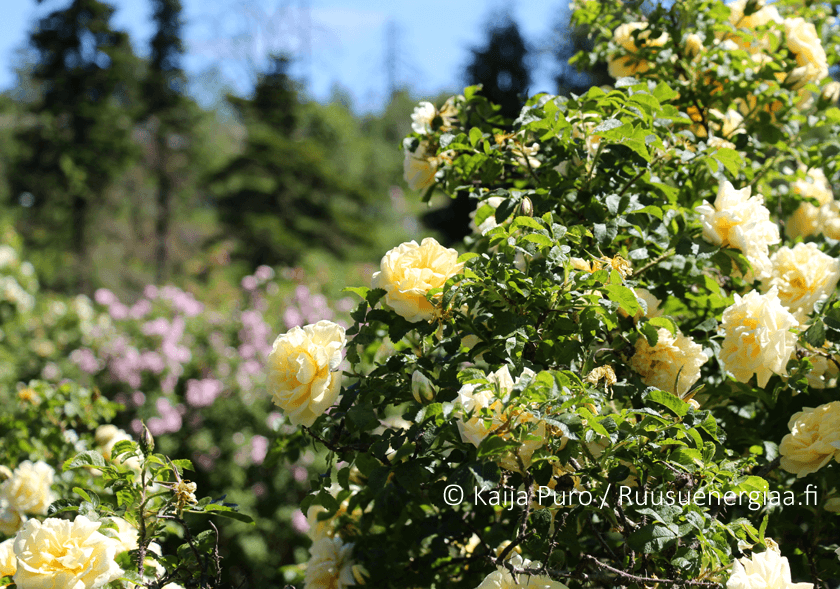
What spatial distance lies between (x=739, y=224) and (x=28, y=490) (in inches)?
62.3

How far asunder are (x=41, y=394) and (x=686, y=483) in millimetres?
1636

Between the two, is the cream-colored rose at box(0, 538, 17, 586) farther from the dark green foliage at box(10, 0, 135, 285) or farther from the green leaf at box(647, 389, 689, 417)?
the dark green foliage at box(10, 0, 135, 285)

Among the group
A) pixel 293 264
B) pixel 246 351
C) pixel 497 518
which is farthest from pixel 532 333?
pixel 293 264

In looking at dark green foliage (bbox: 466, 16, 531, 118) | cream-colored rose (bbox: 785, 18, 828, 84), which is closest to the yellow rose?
cream-colored rose (bbox: 785, 18, 828, 84)

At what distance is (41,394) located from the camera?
1751 millimetres

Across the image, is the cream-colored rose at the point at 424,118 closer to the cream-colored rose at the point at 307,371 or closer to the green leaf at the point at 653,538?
the cream-colored rose at the point at 307,371

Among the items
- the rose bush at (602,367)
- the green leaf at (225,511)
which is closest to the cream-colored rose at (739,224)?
the rose bush at (602,367)

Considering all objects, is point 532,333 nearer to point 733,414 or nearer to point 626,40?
point 733,414

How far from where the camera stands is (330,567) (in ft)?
4.45

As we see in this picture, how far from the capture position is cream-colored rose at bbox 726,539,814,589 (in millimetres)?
875

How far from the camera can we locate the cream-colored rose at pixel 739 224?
3.81 feet

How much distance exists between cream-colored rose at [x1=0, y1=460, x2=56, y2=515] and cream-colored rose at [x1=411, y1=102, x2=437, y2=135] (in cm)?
116

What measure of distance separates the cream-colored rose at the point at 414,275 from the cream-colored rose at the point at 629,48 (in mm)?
960

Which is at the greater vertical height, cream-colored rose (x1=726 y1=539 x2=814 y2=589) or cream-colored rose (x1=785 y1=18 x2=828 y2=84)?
cream-colored rose (x1=785 y1=18 x2=828 y2=84)
